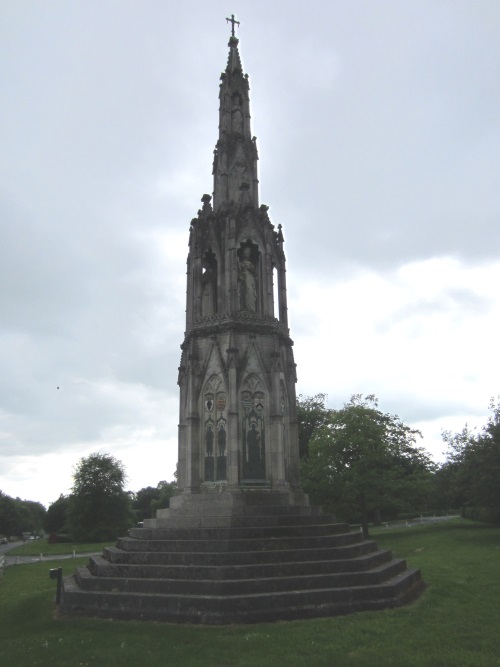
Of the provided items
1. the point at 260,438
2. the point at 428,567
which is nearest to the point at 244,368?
the point at 260,438

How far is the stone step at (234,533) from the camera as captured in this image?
1191 centimetres

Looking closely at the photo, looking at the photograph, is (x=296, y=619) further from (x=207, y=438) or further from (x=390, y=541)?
(x=390, y=541)

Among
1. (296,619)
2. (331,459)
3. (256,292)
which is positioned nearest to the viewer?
(296,619)

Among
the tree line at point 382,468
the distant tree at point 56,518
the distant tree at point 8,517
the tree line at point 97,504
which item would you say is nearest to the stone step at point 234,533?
the tree line at point 382,468

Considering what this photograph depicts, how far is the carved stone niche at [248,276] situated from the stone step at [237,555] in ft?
24.4

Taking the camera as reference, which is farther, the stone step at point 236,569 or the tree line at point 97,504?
the tree line at point 97,504

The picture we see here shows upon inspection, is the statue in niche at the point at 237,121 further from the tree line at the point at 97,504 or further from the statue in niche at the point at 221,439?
→ the tree line at the point at 97,504

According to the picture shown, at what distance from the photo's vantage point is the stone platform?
9.89 meters

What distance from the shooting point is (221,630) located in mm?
9117

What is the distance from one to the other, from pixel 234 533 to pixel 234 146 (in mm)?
13263

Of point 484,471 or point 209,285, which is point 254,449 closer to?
point 209,285

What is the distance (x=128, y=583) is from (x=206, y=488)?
3.90 m

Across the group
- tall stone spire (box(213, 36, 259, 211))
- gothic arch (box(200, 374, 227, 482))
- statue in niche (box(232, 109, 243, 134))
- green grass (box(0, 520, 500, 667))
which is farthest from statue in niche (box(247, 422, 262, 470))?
statue in niche (box(232, 109, 243, 134))

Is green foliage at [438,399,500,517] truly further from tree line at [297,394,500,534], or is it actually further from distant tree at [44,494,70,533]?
distant tree at [44,494,70,533]
